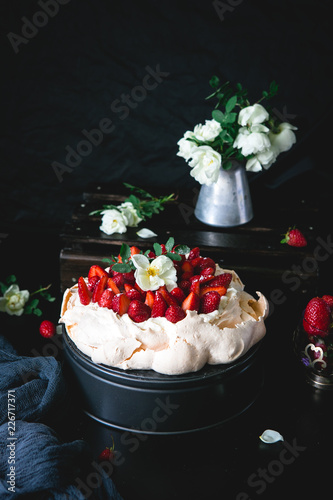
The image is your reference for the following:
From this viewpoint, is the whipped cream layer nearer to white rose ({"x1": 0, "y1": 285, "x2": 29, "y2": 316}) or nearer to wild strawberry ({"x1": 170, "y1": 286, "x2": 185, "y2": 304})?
wild strawberry ({"x1": 170, "y1": 286, "x2": 185, "y2": 304})

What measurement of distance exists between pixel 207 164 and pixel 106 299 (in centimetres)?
62

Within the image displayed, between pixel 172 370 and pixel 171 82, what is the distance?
1.37 metres

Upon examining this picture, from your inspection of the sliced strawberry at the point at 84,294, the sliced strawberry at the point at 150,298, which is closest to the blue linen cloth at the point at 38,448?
the sliced strawberry at the point at 84,294

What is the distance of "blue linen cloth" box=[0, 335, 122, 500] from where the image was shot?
3.97 feet

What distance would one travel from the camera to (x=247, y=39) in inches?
85.7

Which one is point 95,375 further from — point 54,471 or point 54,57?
point 54,57

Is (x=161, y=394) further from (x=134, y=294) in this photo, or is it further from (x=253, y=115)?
(x=253, y=115)

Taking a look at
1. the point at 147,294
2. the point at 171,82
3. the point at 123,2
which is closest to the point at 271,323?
the point at 147,294

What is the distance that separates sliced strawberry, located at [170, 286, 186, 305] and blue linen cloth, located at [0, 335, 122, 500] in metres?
0.36

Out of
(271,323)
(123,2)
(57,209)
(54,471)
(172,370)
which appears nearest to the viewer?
(54,471)

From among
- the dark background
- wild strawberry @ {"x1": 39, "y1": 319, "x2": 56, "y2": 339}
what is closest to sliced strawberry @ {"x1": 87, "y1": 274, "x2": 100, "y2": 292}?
wild strawberry @ {"x1": 39, "y1": 319, "x2": 56, "y2": 339}

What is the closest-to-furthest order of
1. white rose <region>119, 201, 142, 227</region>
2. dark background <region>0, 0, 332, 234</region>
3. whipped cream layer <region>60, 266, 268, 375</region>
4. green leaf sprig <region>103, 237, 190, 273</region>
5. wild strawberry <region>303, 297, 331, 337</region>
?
1. whipped cream layer <region>60, 266, 268, 375</region>
2. green leaf sprig <region>103, 237, 190, 273</region>
3. wild strawberry <region>303, 297, 331, 337</region>
4. white rose <region>119, 201, 142, 227</region>
5. dark background <region>0, 0, 332, 234</region>

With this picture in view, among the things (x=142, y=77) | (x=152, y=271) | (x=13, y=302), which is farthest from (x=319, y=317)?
(x=142, y=77)

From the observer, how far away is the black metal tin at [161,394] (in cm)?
134
